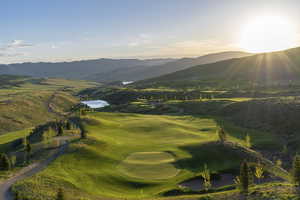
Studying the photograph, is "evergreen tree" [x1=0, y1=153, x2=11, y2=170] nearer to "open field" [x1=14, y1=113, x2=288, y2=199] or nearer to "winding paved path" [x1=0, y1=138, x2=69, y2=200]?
"winding paved path" [x1=0, y1=138, x2=69, y2=200]

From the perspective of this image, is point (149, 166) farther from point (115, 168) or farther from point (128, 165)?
point (115, 168)

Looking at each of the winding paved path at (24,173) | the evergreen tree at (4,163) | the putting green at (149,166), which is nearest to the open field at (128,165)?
the putting green at (149,166)

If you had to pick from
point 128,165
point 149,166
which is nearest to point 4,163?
point 128,165

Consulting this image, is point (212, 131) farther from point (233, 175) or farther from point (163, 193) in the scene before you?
point (163, 193)

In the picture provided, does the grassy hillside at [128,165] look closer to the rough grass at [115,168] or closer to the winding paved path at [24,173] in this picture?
the rough grass at [115,168]

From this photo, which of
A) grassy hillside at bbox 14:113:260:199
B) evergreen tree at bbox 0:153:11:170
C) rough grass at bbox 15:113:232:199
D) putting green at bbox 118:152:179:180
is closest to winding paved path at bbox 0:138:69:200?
grassy hillside at bbox 14:113:260:199

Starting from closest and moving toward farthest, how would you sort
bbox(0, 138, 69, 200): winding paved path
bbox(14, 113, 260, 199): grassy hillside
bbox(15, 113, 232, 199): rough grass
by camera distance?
bbox(0, 138, 69, 200): winding paved path < bbox(15, 113, 232, 199): rough grass < bbox(14, 113, 260, 199): grassy hillside
